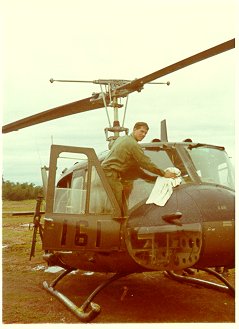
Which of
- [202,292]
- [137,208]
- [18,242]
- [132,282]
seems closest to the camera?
[137,208]

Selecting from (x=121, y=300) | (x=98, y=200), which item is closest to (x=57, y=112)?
(x=98, y=200)

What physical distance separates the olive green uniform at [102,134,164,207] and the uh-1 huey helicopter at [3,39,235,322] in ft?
0.43

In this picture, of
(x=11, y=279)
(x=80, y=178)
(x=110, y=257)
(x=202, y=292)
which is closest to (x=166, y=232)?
(x=110, y=257)

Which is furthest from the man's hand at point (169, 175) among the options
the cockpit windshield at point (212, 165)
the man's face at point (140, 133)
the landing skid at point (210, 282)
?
the landing skid at point (210, 282)

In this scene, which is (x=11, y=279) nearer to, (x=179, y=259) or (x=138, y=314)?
(x=138, y=314)

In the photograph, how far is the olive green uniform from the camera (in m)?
5.76

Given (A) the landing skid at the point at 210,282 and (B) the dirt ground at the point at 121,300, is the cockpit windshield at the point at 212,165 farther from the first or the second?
(B) the dirt ground at the point at 121,300

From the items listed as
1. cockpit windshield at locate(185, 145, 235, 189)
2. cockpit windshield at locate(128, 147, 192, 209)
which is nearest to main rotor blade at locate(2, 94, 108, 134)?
cockpit windshield at locate(128, 147, 192, 209)

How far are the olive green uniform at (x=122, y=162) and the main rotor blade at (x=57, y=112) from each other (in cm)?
155

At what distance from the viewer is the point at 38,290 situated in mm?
Result: 8016

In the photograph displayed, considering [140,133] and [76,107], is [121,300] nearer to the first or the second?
[140,133]

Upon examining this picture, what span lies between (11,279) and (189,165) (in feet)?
17.2

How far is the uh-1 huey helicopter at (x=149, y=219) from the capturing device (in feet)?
17.0

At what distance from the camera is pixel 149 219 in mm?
5344
